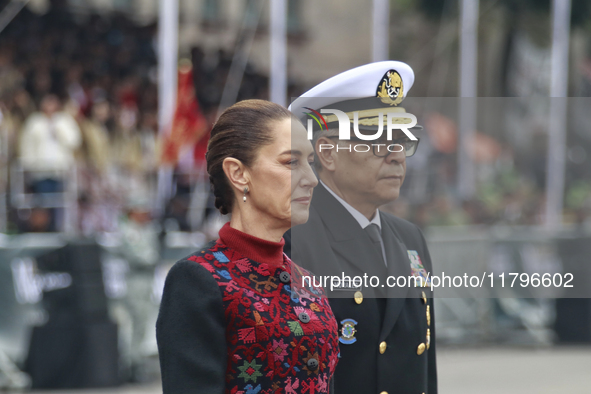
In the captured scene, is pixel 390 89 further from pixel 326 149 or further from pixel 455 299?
pixel 455 299

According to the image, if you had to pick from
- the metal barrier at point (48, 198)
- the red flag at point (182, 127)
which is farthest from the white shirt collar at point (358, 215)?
the red flag at point (182, 127)

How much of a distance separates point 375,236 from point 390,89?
44cm

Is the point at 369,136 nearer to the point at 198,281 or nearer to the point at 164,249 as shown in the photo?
the point at 198,281

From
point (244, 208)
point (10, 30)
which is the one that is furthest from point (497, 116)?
point (10, 30)

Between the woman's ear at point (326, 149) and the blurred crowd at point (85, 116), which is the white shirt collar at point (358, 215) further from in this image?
the blurred crowd at point (85, 116)

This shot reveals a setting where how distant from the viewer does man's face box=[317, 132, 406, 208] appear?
226 centimetres

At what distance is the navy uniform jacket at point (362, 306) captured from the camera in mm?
2420

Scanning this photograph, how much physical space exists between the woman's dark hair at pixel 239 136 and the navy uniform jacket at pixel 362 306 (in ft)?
1.00

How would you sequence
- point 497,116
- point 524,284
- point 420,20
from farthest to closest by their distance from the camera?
point 420,20, point 497,116, point 524,284

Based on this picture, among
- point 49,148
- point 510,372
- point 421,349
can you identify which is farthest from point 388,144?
point 49,148

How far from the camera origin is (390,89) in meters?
2.43

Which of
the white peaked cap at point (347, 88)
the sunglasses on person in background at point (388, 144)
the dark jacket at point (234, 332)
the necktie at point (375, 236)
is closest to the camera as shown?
the dark jacket at point (234, 332)

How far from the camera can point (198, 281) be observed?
2043mm

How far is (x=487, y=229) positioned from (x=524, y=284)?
27.6ft
